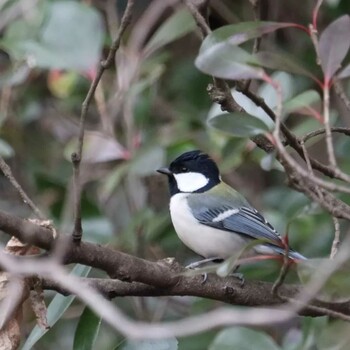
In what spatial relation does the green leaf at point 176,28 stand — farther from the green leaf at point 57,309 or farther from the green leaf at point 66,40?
the green leaf at point 57,309

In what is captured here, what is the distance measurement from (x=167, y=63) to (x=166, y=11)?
0.19 metres

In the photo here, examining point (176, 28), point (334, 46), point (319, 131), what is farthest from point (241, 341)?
point (176, 28)

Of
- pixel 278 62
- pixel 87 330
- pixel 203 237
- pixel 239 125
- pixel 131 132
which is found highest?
pixel 131 132

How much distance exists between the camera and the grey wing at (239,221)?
210cm

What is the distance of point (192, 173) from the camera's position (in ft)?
7.38

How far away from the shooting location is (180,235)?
6.88 feet

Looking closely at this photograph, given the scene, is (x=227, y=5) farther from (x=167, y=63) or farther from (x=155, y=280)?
(x=155, y=280)

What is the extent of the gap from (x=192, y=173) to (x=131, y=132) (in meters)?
0.21

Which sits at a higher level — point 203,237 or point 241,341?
point 203,237

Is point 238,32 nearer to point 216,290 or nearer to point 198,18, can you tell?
point 198,18

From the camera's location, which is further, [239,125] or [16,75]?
[16,75]

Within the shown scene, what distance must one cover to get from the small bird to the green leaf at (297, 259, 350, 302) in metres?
0.74

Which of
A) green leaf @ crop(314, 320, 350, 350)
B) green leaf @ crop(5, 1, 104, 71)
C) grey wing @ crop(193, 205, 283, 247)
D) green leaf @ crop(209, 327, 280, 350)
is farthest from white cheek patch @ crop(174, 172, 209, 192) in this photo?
green leaf @ crop(314, 320, 350, 350)

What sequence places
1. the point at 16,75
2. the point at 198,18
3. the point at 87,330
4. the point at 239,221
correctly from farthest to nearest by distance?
1. the point at 16,75
2. the point at 239,221
3. the point at 87,330
4. the point at 198,18
